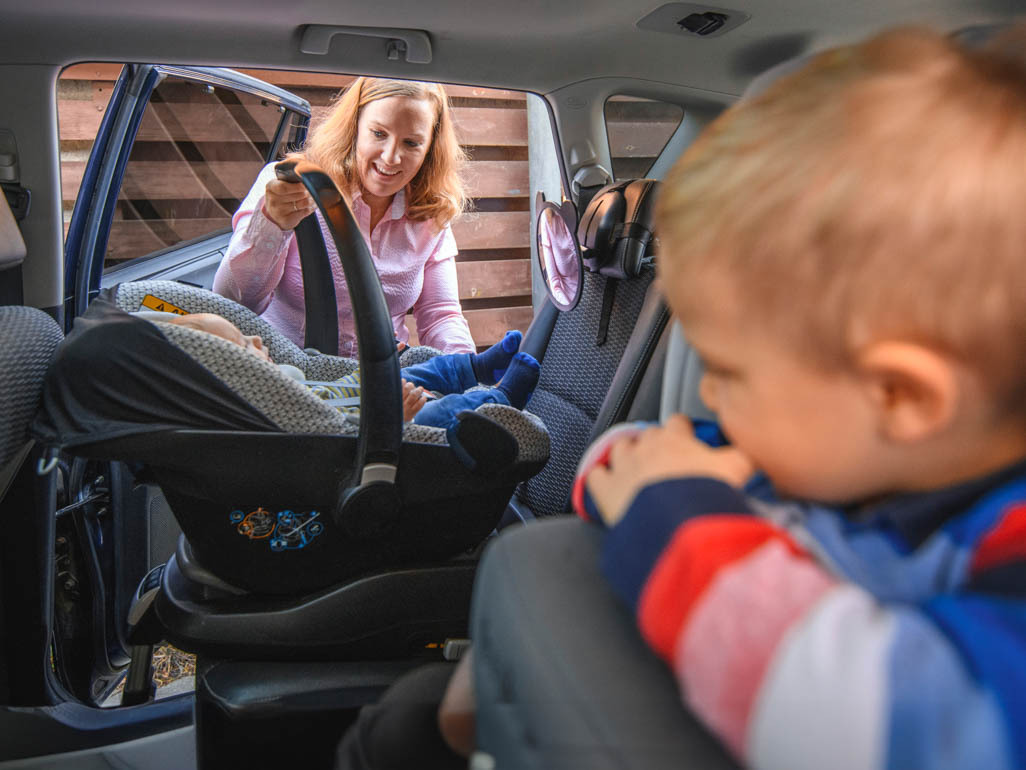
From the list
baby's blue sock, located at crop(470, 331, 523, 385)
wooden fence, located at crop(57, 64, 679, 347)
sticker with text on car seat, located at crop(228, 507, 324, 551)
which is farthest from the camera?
wooden fence, located at crop(57, 64, 679, 347)

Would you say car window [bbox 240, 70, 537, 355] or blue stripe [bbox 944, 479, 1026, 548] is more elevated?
blue stripe [bbox 944, 479, 1026, 548]

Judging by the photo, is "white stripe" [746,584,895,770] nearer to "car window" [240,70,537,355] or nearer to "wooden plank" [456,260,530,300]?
"car window" [240,70,537,355]

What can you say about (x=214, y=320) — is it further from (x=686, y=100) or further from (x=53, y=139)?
(x=686, y=100)

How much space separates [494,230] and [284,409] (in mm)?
3002

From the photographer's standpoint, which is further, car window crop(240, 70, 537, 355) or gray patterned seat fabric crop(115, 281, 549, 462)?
car window crop(240, 70, 537, 355)

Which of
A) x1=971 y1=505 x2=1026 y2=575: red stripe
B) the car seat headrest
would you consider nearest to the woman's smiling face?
the car seat headrest

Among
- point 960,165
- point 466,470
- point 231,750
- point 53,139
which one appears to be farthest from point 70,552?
point 960,165

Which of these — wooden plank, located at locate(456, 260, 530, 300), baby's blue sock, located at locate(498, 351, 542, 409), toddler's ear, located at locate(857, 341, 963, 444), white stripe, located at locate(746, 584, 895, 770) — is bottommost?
wooden plank, located at locate(456, 260, 530, 300)

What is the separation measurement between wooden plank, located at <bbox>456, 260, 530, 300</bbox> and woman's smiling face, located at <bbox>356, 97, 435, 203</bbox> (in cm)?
201

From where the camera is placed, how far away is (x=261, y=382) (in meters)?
1.08

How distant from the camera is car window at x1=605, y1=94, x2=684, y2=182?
2.01 metres

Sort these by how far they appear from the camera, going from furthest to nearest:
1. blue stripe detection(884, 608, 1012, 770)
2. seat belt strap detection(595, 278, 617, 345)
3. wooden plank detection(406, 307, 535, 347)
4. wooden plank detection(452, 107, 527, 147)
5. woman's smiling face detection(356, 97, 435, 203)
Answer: wooden plank detection(406, 307, 535, 347) → wooden plank detection(452, 107, 527, 147) → woman's smiling face detection(356, 97, 435, 203) → seat belt strap detection(595, 278, 617, 345) → blue stripe detection(884, 608, 1012, 770)

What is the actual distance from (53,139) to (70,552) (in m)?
0.76

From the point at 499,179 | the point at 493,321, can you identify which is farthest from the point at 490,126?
the point at 493,321
